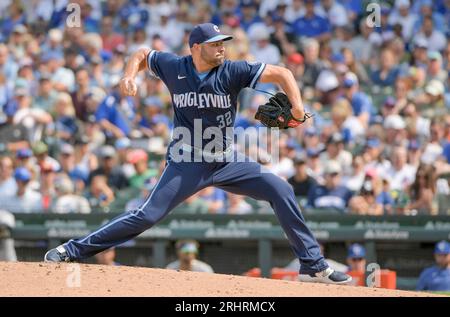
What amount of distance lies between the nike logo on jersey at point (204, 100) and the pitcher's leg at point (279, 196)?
0.42 metres

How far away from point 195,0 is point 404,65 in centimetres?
361

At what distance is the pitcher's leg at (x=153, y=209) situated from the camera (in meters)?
7.14

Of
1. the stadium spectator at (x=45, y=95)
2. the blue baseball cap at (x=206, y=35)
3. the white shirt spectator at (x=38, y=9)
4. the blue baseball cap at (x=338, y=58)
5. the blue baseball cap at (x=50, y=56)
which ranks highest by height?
the white shirt spectator at (x=38, y=9)

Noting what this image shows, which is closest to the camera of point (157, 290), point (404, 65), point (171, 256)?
point (157, 290)

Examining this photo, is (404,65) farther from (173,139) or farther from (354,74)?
(173,139)

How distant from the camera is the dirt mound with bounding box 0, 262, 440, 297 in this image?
6.66 m

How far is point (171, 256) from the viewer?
1118 centimetres

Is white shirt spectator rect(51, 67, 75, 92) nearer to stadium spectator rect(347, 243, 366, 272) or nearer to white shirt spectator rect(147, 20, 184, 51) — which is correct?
white shirt spectator rect(147, 20, 184, 51)

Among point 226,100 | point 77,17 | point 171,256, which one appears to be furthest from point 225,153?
point 77,17

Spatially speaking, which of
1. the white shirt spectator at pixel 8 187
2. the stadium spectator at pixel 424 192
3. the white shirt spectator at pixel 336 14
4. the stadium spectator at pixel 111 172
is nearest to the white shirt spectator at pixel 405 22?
the white shirt spectator at pixel 336 14

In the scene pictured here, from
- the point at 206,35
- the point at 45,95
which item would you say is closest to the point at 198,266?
the point at 206,35

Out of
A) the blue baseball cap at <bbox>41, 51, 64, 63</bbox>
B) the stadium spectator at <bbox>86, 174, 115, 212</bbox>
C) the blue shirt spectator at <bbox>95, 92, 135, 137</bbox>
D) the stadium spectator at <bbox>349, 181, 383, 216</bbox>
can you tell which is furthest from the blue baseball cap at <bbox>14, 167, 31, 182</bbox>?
the stadium spectator at <bbox>349, 181, 383, 216</bbox>

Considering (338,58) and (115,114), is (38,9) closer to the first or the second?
(115,114)

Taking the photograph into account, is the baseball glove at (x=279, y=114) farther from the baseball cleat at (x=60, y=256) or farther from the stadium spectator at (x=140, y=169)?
the stadium spectator at (x=140, y=169)
